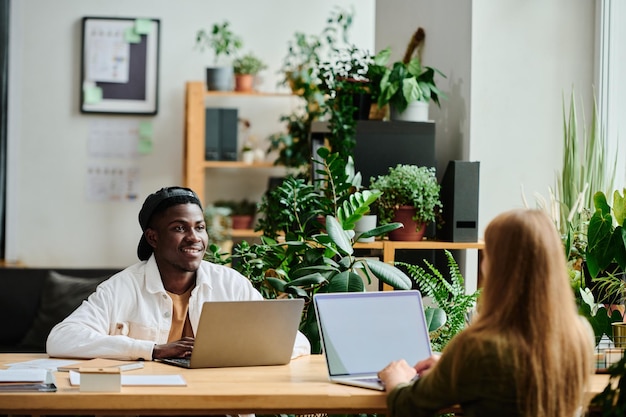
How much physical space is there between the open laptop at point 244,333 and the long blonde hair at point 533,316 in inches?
25.2

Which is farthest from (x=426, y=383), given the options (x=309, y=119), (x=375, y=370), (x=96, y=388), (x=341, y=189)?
(x=309, y=119)

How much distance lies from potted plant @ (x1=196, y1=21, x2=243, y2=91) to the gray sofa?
167cm

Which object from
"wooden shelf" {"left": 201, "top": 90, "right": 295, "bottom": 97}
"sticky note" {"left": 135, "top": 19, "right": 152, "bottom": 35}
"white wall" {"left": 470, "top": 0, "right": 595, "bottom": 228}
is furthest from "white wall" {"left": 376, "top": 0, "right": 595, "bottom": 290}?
"sticky note" {"left": 135, "top": 19, "right": 152, "bottom": 35}

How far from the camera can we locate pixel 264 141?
21.3ft

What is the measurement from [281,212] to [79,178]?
128 inches

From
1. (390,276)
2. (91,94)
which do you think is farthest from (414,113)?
(91,94)

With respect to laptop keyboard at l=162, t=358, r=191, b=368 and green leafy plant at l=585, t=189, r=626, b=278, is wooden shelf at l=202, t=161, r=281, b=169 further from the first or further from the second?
laptop keyboard at l=162, t=358, r=191, b=368

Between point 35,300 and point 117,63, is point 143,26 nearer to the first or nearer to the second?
point 117,63

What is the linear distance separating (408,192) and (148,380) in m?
1.59

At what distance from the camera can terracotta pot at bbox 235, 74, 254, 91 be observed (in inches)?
243

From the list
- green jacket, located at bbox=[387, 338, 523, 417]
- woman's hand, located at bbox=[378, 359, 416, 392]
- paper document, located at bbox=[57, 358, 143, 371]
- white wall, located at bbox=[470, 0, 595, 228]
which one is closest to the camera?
green jacket, located at bbox=[387, 338, 523, 417]

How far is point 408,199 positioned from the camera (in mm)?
3586

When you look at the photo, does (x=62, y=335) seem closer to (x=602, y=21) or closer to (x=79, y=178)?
(x=602, y=21)

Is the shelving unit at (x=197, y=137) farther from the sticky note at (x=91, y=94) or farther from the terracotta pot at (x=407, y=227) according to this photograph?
the terracotta pot at (x=407, y=227)
